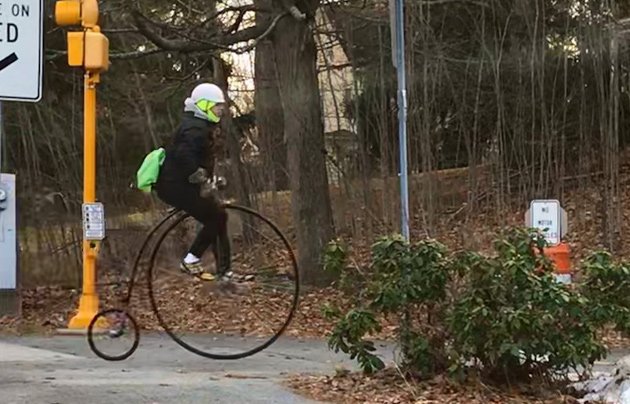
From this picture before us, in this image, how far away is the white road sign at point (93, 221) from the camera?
35.8 feet

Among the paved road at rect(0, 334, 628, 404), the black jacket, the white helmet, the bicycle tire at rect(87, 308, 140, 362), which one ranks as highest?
the white helmet

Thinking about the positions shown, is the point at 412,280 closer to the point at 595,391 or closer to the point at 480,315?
the point at 480,315

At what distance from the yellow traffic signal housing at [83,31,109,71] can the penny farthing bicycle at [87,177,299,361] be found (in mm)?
1654

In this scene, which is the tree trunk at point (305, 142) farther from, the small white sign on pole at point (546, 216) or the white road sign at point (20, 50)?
the white road sign at point (20, 50)

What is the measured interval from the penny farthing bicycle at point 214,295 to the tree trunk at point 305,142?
49 centimetres

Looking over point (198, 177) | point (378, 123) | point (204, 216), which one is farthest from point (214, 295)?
point (378, 123)

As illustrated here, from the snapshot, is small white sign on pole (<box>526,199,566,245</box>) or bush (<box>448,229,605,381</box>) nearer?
bush (<box>448,229,605,381</box>)

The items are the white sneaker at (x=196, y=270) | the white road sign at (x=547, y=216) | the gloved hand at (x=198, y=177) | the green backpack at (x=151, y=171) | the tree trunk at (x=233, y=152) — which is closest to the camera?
the gloved hand at (x=198, y=177)

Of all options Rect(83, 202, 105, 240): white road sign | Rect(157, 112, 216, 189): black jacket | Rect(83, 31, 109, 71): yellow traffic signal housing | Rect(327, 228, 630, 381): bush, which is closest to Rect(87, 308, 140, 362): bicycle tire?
Rect(157, 112, 216, 189): black jacket

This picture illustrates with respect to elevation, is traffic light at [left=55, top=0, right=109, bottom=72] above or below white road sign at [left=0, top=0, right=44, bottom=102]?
above

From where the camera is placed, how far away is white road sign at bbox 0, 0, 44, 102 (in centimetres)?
753

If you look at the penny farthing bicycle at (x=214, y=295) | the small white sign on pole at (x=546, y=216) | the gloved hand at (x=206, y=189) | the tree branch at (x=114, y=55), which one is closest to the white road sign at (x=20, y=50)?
the gloved hand at (x=206, y=189)

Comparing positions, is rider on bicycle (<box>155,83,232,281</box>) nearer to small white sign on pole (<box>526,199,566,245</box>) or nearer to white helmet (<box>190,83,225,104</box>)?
white helmet (<box>190,83,225,104</box>)

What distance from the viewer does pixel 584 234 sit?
1669cm
